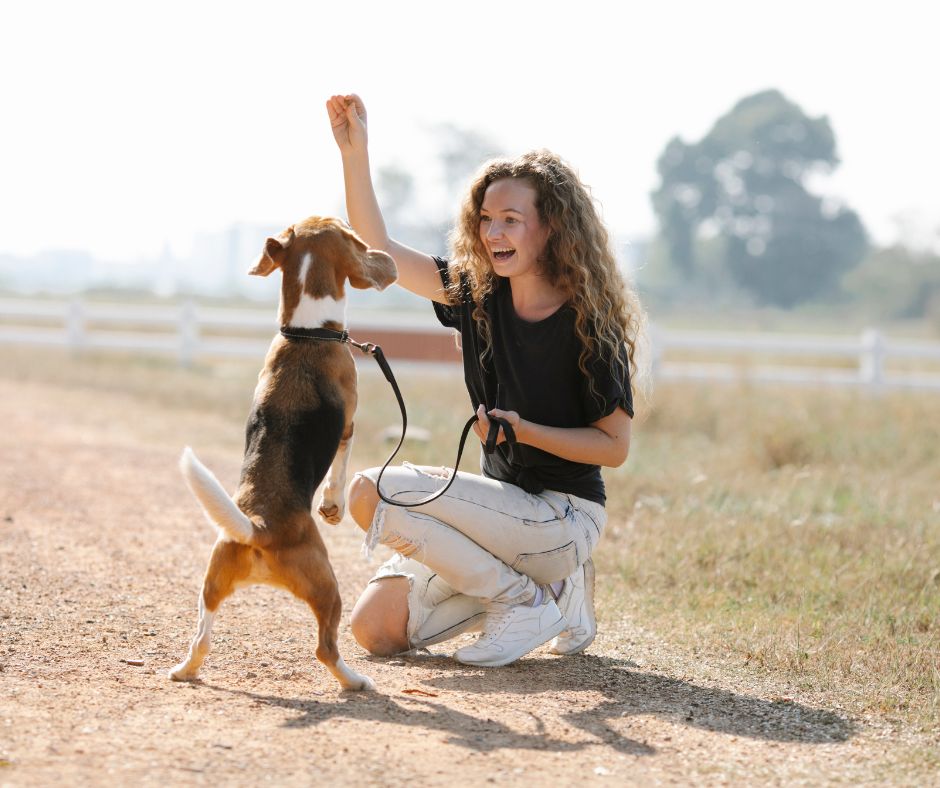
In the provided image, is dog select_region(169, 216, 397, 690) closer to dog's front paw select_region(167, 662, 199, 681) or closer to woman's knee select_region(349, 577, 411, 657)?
dog's front paw select_region(167, 662, 199, 681)

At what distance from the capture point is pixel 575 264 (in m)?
4.62

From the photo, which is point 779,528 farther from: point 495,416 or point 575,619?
point 495,416

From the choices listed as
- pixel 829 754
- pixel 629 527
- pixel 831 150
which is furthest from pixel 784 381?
pixel 831 150

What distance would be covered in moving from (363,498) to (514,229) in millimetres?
A: 1179

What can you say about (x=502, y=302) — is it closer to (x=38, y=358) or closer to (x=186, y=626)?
(x=186, y=626)

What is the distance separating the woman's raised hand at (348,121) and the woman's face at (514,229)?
61cm

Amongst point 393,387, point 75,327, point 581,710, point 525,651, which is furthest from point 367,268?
point 75,327

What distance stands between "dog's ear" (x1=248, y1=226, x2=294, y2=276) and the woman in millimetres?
860

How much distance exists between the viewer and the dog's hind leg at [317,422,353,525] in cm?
435

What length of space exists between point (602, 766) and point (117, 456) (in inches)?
276

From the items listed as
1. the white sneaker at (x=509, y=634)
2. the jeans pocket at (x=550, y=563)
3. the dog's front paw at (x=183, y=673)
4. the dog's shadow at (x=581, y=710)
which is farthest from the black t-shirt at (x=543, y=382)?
the dog's front paw at (x=183, y=673)

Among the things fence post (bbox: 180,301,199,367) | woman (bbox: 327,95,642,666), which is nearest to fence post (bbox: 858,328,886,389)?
fence post (bbox: 180,301,199,367)

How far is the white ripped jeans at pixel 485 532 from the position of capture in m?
4.58

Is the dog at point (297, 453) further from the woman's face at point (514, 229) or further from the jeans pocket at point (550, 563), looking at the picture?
the jeans pocket at point (550, 563)
